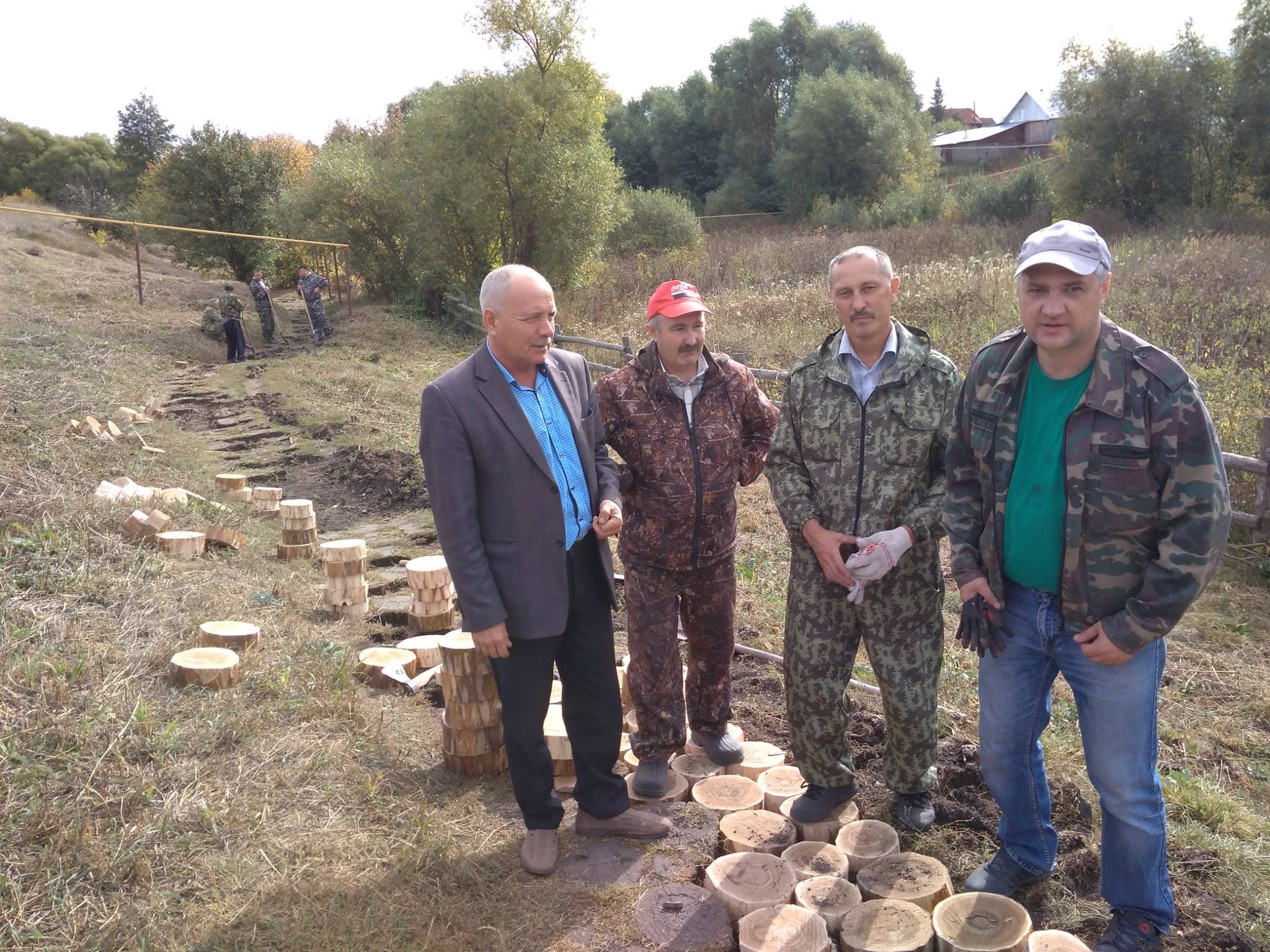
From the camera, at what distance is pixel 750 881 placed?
269 cm

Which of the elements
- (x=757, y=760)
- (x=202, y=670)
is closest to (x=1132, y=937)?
(x=757, y=760)

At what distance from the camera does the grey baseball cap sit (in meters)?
2.17

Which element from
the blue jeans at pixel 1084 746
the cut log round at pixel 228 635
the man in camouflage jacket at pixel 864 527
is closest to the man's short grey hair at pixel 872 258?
the man in camouflage jacket at pixel 864 527

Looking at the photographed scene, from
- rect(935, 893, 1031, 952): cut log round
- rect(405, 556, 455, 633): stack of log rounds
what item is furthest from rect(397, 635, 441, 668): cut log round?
rect(935, 893, 1031, 952): cut log round

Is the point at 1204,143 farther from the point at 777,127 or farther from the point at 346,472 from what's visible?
the point at 346,472

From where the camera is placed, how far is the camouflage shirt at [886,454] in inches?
111

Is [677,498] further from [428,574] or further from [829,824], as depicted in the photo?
[428,574]

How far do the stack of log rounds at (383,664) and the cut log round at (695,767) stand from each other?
157cm

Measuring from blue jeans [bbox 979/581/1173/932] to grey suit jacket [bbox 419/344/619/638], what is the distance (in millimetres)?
1368

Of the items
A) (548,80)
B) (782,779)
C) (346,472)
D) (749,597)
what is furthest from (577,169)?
(782,779)

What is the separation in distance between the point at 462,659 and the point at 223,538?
325 cm

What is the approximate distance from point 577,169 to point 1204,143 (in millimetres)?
15627

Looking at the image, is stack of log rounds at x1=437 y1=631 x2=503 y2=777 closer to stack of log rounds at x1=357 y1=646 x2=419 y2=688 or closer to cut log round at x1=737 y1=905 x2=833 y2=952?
stack of log rounds at x1=357 y1=646 x2=419 y2=688

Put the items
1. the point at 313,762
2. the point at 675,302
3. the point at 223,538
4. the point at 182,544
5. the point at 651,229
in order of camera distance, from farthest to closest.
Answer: the point at 651,229, the point at 223,538, the point at 182,544, the point at 313,762, the point at 675,302
